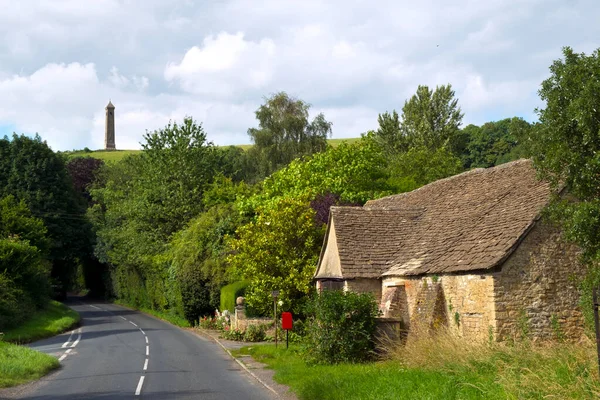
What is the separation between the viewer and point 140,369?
21.3 meters

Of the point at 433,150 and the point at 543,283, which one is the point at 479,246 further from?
the point at 433,150

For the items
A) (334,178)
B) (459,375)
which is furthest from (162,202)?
(459,375)

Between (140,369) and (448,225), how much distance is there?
438 inches

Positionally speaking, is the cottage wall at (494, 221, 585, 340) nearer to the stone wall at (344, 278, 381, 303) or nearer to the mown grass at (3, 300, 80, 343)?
the stone wall at (344, 278, 381, 303)

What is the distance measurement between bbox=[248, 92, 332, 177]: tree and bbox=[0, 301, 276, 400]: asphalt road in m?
22.8

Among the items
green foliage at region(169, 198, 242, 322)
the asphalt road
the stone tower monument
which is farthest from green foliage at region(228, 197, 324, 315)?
the stone tower monument

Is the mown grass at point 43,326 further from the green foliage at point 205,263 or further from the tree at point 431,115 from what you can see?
the tree at point 431,115

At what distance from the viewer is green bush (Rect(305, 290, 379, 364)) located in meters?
19.1

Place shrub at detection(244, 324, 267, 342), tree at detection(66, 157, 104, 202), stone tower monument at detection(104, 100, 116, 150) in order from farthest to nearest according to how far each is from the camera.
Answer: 1. stone tower monument at detection(104, 100, 116, 150)
2. tree at detection(66, 157, 104, 202)
3. shrub at detection(244, 324, 267, 342)

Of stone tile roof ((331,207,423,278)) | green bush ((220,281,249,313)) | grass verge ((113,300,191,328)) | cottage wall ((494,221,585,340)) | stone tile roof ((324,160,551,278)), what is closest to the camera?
cottage wall ((494,221,585,340))

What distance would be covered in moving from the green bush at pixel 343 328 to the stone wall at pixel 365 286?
3.83 metres

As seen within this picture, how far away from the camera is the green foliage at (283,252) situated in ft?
96.5

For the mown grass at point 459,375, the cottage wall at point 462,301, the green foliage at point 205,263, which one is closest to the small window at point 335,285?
the cottage wall at point 462,301

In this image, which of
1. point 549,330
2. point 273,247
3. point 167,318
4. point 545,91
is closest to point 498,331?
point 549,330
